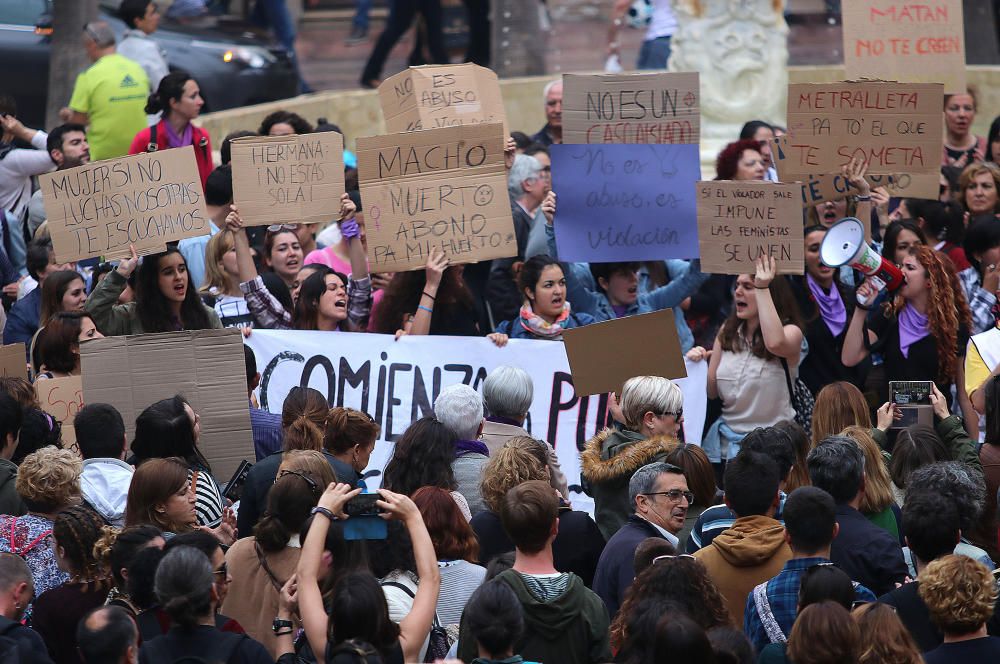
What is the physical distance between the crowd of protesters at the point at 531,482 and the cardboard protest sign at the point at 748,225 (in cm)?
13

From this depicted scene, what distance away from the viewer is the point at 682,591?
4480 mm

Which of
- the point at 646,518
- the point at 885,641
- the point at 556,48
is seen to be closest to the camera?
the point at 885,641

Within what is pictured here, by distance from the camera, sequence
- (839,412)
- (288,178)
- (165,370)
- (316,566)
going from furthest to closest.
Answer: (288,178) → (165,370) → (839,412) → (316,566)

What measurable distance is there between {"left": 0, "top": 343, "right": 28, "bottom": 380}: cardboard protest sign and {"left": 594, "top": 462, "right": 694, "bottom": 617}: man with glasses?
316 cm

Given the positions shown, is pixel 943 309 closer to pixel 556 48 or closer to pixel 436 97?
pixel 436 97

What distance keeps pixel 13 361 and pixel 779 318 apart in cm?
354

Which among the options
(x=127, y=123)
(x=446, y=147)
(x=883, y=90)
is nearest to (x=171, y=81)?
(x=127, y=123)

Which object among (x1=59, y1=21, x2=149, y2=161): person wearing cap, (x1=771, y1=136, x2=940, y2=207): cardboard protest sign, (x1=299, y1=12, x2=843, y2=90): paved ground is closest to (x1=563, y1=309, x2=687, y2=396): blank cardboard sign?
(x1=771, y1=136, x2=940, y2=207): cardboard protest sign

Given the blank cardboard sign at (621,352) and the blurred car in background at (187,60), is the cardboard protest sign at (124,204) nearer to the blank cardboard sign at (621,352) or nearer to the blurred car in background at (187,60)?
the blank cardboard sign at (621,352)

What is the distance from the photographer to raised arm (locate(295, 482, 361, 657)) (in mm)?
4539

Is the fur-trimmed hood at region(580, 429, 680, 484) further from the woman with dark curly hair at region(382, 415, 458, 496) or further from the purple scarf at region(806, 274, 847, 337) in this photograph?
the purple scarf at region(806, 274, 847, 337)

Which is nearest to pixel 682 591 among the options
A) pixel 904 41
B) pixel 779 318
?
pixel 779 318

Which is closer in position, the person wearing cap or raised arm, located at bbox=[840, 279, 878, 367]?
raised arm, located at bbox=[840, 279, 878, 367]

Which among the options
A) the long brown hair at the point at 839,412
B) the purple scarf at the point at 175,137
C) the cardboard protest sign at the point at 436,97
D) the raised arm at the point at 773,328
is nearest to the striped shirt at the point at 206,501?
the long brown hair at the point at 839,412
